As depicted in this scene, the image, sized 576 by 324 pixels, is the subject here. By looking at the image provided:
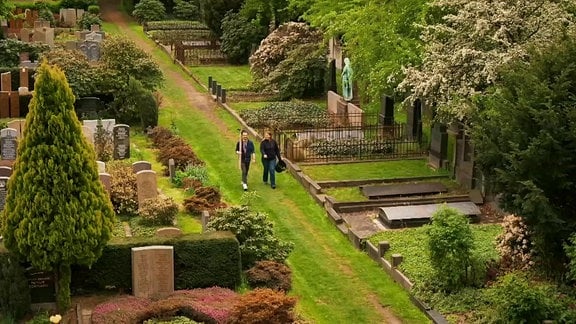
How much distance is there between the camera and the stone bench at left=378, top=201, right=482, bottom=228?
77.8ft

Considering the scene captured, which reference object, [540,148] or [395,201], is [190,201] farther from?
[540,148]

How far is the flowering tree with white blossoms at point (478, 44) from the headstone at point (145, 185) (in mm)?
7184

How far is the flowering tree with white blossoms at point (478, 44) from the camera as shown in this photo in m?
24.9

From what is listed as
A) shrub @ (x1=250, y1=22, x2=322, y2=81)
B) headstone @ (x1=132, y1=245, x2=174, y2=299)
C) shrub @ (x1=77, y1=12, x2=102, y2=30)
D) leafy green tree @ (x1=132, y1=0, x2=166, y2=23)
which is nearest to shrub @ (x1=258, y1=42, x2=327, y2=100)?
shrub @ (x1=250, y1=22, x2=322, y2=81)

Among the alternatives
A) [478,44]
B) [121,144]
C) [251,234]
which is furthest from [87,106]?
[251,234]

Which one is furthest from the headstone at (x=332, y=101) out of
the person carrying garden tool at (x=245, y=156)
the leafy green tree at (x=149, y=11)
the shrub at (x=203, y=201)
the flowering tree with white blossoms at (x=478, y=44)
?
the leafy green tree at (x=149, y=11)

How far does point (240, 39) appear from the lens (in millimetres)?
51438

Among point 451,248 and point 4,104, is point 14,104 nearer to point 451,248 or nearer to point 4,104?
point 4,104

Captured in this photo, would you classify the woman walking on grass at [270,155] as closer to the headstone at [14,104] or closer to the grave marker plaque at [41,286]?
the grave marker plaque at [41,286]

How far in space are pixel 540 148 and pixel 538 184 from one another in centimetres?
72

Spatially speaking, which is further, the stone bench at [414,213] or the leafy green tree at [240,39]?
the leafy green tree at [240,39]

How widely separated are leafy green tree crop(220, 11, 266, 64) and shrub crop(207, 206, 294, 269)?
30591 mm

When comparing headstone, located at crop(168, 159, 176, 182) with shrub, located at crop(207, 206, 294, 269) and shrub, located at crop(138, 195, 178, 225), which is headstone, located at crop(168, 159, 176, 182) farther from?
shrub, located at crop(207, 206, 294, 269)

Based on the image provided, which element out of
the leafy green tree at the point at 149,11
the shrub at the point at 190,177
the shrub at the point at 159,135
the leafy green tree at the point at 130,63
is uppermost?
the leafy green tree at the point at 149,11
